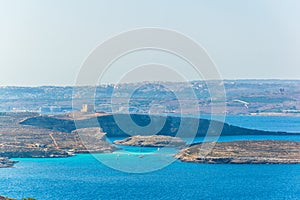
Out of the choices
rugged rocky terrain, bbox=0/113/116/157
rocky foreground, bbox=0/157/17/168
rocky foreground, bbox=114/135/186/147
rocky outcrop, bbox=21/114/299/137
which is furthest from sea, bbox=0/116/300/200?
rocky outcrop, bbox=21/114/299/137

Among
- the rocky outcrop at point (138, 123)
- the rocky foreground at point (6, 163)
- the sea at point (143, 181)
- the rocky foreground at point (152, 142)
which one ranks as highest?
the rocky outcrop at point (138, 123)

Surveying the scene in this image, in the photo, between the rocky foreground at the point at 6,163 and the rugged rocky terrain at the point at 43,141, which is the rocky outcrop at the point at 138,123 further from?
the rocky foreground at the point at 6,163

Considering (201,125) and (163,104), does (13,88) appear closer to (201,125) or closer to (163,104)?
Answer: (163,104)

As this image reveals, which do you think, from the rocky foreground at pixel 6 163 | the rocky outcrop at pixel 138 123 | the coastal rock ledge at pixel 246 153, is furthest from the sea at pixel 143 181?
the rocky outcrop at pixel 138 123

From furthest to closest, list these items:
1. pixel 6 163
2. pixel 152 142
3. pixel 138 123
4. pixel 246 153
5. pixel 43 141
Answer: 1. pixel 138 123
2. pixel 152 142
3. pixel 43 141
4. pixel 246 153
5. pixel 6 163

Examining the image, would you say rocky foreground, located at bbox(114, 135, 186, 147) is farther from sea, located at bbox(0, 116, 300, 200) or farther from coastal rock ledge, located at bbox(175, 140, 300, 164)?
sea, located at bbox(0, 116, 300, 200)

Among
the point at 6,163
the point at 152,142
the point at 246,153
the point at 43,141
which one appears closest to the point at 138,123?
the point at 152,142

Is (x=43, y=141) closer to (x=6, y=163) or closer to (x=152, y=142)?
(x=152, y=142)
